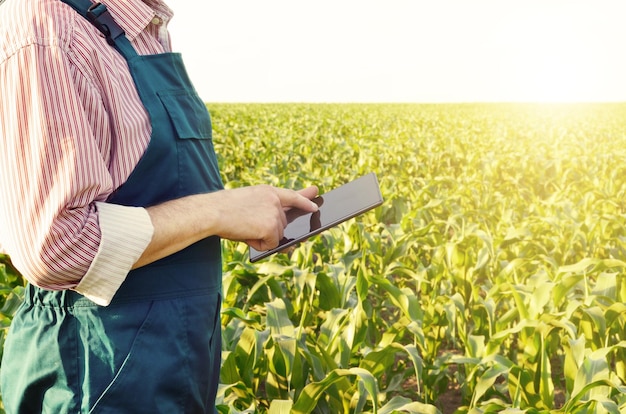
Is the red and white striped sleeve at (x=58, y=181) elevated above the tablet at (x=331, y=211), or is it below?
above

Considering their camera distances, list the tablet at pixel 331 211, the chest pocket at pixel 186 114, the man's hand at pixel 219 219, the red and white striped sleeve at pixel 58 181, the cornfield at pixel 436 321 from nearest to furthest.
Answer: the red and white striped sleeve at pixel 58 181
the man's hand at pixel 219 219
the chest pocket at pixel 186 114
the tablet at pixel 331 211
the cornfield at pixel 436 321

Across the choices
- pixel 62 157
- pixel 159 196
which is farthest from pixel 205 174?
pixel 62 157

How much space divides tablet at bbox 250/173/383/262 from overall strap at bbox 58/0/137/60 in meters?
0.50

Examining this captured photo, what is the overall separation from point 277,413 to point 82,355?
0.90 metres

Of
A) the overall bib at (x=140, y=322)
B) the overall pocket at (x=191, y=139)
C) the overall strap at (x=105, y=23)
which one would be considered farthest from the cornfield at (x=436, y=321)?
the overall strap at (x=105, y=23)

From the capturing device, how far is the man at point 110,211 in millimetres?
1063

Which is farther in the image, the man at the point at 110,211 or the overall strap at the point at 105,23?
the overall strap at the point at 105,23

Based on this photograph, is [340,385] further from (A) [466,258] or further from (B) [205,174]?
(A) [466,258]

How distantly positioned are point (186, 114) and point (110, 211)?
0.32 m

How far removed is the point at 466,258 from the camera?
3.92 metres

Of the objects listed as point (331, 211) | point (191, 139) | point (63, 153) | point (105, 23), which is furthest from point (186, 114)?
point (331, 211)

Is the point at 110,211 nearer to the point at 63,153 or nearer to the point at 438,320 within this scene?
the point at 63,153

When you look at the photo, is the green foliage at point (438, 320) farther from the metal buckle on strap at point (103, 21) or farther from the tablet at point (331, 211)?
the metal buckle on strap at point (103, 21)

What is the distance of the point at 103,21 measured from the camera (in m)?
1.24
